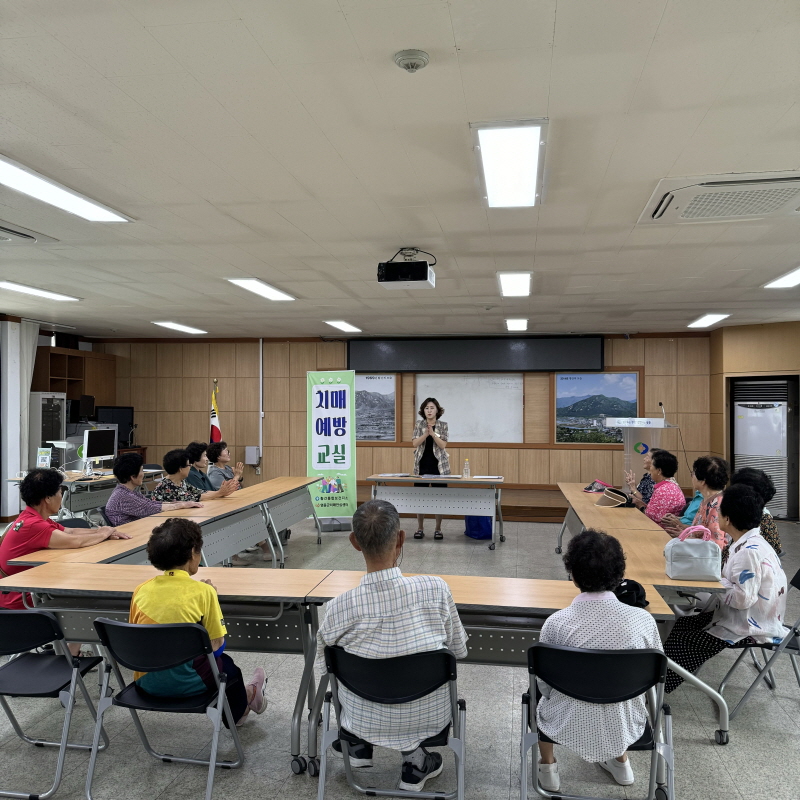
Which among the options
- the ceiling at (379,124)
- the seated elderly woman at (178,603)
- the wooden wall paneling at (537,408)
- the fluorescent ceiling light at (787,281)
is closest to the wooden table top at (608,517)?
the ceiling at (379,124)

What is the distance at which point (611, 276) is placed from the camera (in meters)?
5.61

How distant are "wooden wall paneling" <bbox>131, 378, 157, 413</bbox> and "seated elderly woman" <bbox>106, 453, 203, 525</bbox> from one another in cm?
665

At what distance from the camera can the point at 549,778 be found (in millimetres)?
2473

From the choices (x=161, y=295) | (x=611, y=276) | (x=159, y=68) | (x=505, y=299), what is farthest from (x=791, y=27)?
(x=161, y=295)

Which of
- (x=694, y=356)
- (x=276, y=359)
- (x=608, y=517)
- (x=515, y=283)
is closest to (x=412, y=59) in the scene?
(x=608, y=517)

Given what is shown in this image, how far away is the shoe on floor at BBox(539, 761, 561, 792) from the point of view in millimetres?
2463

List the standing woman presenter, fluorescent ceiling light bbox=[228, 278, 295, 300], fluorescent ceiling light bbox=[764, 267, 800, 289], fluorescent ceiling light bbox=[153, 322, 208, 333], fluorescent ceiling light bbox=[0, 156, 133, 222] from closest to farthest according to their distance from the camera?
fluorescent ceiling light bbox=[0, 156, 133, 222] < fluorescent ceiling light bbox=[764, 267, 800, 289] < fluorescent ceiling light bbox=[228, 278, 295, 300] < the standing woman presenter < fluorescent ceiling light bbox=[153, 322, 208, 333]

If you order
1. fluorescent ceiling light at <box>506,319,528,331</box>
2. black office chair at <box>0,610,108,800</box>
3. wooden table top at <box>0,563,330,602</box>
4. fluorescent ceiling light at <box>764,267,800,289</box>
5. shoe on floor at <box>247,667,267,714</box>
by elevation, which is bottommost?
shoe on floor at <box>247,667,267,714</box>

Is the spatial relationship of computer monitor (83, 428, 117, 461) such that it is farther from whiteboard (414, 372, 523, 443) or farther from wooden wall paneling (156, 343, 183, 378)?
whiteboard (414, 372, 523, 443)

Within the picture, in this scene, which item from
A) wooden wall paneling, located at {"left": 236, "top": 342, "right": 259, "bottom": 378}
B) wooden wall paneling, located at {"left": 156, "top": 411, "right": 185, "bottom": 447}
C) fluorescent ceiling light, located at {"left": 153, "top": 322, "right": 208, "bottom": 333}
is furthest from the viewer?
wooden wall paneling, located at {"left": 156, "top": 411, "right": 185, "bottom": 447}

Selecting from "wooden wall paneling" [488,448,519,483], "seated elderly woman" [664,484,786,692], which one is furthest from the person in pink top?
"wooden wall paneling" [488,448,519,483]

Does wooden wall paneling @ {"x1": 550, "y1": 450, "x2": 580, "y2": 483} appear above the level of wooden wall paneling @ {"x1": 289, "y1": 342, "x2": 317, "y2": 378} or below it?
below

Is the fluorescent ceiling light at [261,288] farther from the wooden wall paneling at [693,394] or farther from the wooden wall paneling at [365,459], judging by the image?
the wooden wall paneling at [693,394]

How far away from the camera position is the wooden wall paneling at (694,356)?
9680 millimetres
